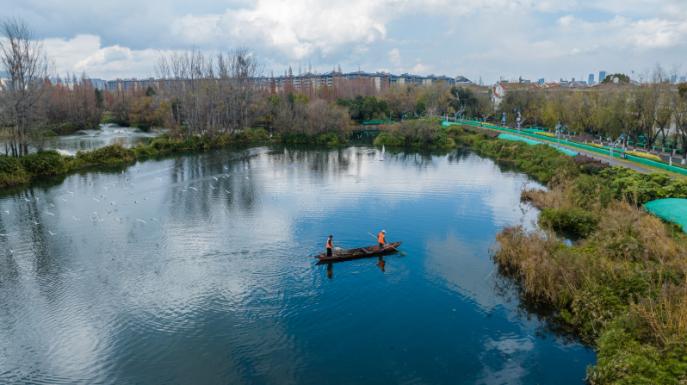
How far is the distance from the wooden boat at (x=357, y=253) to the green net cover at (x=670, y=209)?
12372 mm

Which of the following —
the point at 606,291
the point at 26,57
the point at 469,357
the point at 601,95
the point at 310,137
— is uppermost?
the point at 26,57

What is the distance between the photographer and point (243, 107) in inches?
2598

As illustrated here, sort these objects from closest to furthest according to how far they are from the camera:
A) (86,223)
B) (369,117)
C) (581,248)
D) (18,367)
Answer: (18,367) → (581,248) → (86,223) → (369,117)

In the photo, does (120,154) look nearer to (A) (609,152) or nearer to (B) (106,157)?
(B) (106,157)

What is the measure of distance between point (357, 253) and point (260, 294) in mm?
5089

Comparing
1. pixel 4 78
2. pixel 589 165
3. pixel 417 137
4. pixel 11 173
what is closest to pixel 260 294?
pixel 589 165

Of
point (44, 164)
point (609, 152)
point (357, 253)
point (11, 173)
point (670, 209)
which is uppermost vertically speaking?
point (609, 152)

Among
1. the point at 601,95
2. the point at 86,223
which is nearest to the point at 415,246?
the point at 86,223

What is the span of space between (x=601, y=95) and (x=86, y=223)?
52339 millimetres

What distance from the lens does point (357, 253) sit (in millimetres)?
20453

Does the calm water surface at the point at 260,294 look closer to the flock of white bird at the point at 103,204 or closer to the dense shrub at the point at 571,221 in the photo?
the flock of white bird at the point at 103,204

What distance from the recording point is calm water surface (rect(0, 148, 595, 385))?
13.2 meters

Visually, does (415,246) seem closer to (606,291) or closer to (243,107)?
(606,291)

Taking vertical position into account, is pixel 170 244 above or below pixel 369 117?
below
